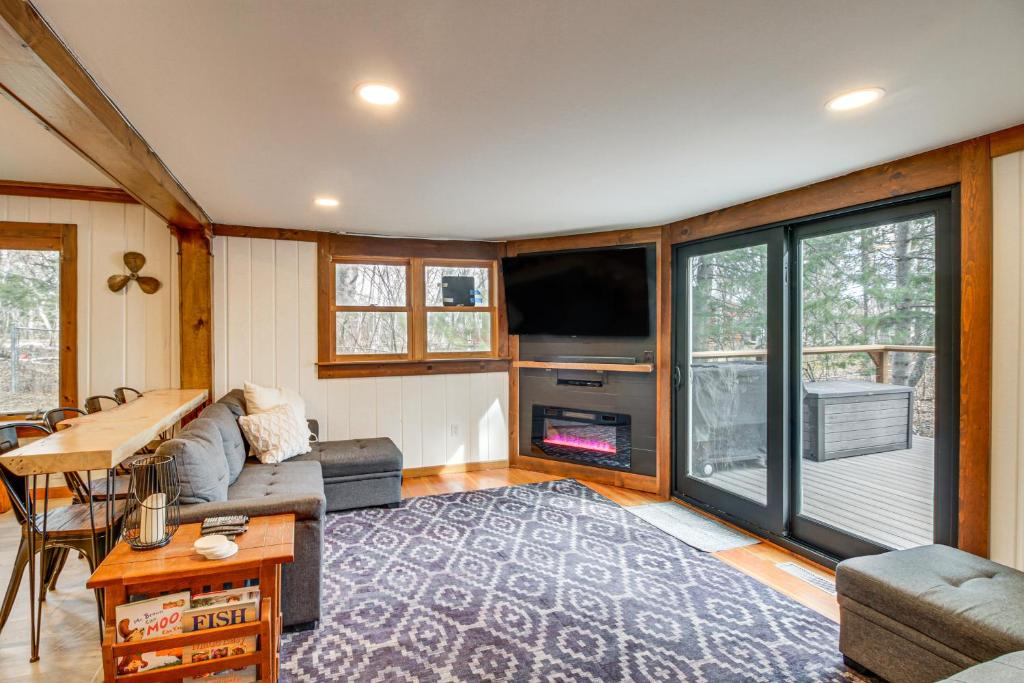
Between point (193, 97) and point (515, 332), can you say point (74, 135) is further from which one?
point (515, 332)

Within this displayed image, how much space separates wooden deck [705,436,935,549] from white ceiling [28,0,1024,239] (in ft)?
5.44

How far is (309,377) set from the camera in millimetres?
4895

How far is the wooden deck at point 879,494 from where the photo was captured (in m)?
2.81

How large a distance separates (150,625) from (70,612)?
123cm

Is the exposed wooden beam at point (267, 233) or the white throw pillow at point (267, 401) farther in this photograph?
the exposed wooden beam at point (267, 233)

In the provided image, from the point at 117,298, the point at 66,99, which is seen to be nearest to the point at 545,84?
the point at 66,99

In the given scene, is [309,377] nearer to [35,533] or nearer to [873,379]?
[35,533]

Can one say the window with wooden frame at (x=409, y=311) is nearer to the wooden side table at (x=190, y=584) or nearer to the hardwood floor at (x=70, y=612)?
the hardwood floor at (x=70, y=612)

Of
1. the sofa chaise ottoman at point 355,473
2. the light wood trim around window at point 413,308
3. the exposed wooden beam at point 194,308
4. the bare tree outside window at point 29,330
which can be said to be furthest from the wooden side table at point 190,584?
the bare tree outside window at point 29,330

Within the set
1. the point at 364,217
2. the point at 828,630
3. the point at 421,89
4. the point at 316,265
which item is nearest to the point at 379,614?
the point at 828,630

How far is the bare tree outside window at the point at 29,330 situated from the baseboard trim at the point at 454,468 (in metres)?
2.92

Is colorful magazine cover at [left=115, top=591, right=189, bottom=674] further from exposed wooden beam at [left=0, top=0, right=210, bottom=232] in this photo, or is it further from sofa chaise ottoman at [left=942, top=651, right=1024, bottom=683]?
sofa chaise ottoman at [left=942, top=651, right=1024, bottom=683]

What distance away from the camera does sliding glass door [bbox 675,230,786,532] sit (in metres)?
3.58

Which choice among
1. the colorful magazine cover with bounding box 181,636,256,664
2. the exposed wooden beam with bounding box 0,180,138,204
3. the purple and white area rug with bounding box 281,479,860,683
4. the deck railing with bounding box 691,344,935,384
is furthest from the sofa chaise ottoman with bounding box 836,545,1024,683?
the exposed wooden beam with bounding box 0,180,138,204
